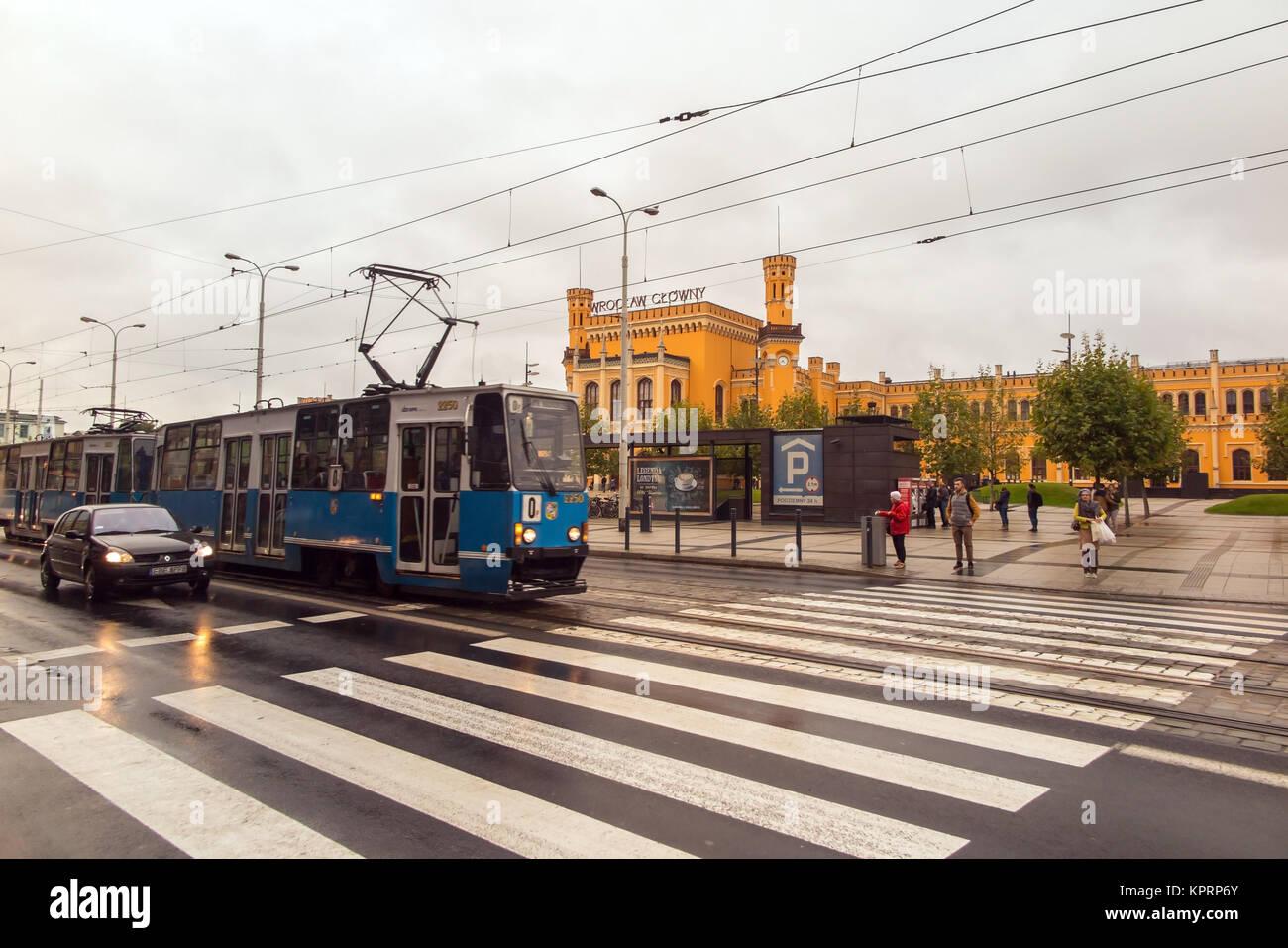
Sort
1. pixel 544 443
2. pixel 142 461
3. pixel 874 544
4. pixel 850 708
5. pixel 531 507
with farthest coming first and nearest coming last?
pixel 142 461 → pixel 874 544 → pixel 544 443 → pixel 531 507 → pixel 850 708

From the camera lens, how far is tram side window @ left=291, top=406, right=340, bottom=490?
41.8 feet

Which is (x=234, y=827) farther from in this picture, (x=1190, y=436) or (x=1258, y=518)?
(x=1190, y=436)

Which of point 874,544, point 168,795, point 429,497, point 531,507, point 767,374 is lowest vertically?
point 168,795

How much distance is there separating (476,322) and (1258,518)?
131 feet

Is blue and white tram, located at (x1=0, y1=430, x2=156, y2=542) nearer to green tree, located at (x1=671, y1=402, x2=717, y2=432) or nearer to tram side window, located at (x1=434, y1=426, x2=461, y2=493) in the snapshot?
tram side window, located at (x1=434, y1=426, x2=461, y2=493)

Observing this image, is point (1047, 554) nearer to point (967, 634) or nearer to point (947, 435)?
point (967, 634)

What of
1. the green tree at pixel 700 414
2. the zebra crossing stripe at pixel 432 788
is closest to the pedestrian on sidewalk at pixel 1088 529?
the zebra crossing stripe at pixel 432 788

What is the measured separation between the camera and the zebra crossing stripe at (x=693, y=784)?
3.79 meters

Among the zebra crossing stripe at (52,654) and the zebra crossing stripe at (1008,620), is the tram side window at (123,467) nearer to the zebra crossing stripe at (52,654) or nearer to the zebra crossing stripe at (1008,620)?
the zebra crossing stripe at (52,654)

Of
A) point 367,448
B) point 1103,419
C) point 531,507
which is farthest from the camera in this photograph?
point 1103,419

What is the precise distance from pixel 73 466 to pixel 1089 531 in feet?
84.3


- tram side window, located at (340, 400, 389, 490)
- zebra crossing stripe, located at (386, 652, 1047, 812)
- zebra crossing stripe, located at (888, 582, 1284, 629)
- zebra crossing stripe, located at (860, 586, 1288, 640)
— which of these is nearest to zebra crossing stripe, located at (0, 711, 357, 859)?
zebra crossing stripe, located at (386, 652, 1047, 812)

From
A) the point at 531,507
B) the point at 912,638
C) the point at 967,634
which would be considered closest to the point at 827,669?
the point at 912,638

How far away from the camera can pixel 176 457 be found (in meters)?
17.2
